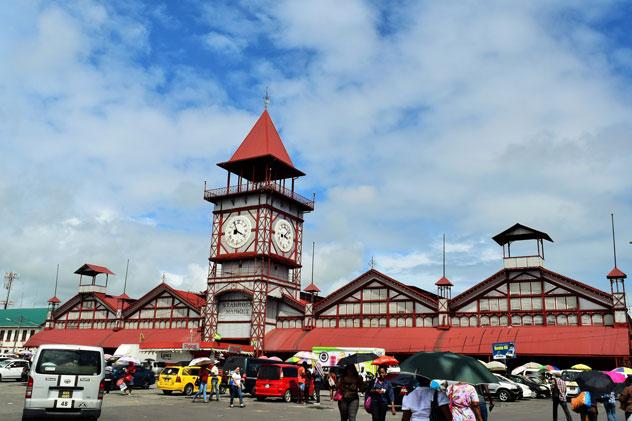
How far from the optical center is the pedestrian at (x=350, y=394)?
13656 mm

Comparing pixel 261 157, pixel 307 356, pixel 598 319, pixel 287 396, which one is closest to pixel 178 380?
pixel 287 396

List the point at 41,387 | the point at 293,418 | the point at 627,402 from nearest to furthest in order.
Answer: the point at 627,402 < the point at 41,387 < the point at 293,418

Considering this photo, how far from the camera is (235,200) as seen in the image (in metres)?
52.6

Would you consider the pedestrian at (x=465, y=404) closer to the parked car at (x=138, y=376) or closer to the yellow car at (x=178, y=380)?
the yellow car at (x=178, y=380)

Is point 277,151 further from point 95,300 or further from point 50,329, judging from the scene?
point 50,329

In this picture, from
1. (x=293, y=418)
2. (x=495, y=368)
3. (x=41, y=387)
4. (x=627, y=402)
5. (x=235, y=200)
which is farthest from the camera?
(x=235, y=200)

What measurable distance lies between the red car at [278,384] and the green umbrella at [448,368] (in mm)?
20189

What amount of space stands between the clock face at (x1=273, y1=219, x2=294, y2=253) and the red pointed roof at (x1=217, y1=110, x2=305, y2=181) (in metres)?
4.51

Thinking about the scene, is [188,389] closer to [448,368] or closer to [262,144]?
[448,368]

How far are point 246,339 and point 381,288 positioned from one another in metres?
11.8

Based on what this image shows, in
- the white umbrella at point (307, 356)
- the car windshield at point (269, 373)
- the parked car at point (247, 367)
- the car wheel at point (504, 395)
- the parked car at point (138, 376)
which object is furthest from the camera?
the white umbrella at point (307, 356)

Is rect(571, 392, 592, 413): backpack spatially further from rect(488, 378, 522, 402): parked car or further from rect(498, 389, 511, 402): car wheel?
rect(498, 389, 511, 402): car wheel

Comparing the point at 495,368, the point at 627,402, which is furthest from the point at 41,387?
the point at 495,368

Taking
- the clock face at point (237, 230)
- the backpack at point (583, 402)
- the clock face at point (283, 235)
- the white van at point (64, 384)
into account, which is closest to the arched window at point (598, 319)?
the clock face at point (283, 235)
